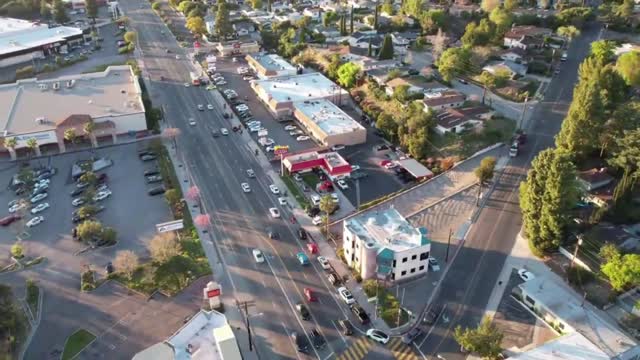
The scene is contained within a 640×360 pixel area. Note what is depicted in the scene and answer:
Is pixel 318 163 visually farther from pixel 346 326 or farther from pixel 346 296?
pixel 346 326

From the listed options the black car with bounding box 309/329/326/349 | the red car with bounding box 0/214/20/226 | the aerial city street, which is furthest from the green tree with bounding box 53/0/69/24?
the black car with bounding box 309/329/326/349

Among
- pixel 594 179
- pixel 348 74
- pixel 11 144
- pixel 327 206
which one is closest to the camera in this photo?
pixel 327 206

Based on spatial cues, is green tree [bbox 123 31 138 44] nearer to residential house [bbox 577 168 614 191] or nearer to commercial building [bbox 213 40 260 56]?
commercial building [bbox 213 40 260 56]

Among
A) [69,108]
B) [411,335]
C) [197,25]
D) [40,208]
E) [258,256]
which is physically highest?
[197,25]

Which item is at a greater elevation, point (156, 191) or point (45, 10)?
point (45, 10)

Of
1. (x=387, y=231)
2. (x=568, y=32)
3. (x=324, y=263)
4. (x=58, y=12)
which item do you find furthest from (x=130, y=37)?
(x=568, y=32)

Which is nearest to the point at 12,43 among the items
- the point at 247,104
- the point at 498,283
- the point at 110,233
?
the point at 247,104

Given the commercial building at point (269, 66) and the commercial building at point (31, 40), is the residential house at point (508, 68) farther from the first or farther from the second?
the commercial building at point (31, 40)
